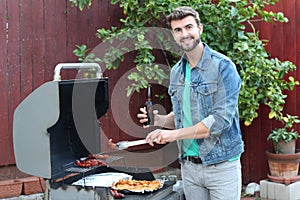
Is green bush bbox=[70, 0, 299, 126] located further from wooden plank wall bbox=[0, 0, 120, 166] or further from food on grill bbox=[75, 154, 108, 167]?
food on grill bbox=[75, 154, 108, 167]

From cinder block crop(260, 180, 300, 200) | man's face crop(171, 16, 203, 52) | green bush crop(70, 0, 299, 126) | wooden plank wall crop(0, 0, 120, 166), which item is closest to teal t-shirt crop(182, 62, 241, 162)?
man's face crop(171, 16, 203, 52)

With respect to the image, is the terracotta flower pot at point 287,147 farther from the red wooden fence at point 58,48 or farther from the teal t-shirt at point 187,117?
the teal t-shirt at point 187,117

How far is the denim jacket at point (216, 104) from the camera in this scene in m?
2.43

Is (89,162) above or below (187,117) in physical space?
below

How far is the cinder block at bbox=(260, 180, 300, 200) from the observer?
4.49 meters

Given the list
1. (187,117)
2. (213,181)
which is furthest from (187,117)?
(213,181)

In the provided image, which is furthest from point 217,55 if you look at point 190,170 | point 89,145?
point 89,145

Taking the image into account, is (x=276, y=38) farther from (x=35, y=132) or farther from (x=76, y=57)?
(x=35, y=132)

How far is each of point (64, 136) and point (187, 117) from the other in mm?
764

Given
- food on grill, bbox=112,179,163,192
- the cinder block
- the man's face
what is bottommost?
the cinder block

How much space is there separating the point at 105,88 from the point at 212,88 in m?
0.70

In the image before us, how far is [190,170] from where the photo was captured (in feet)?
8.64

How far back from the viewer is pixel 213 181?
2.54 metres

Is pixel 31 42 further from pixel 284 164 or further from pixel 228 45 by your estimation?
pixel 284 164
